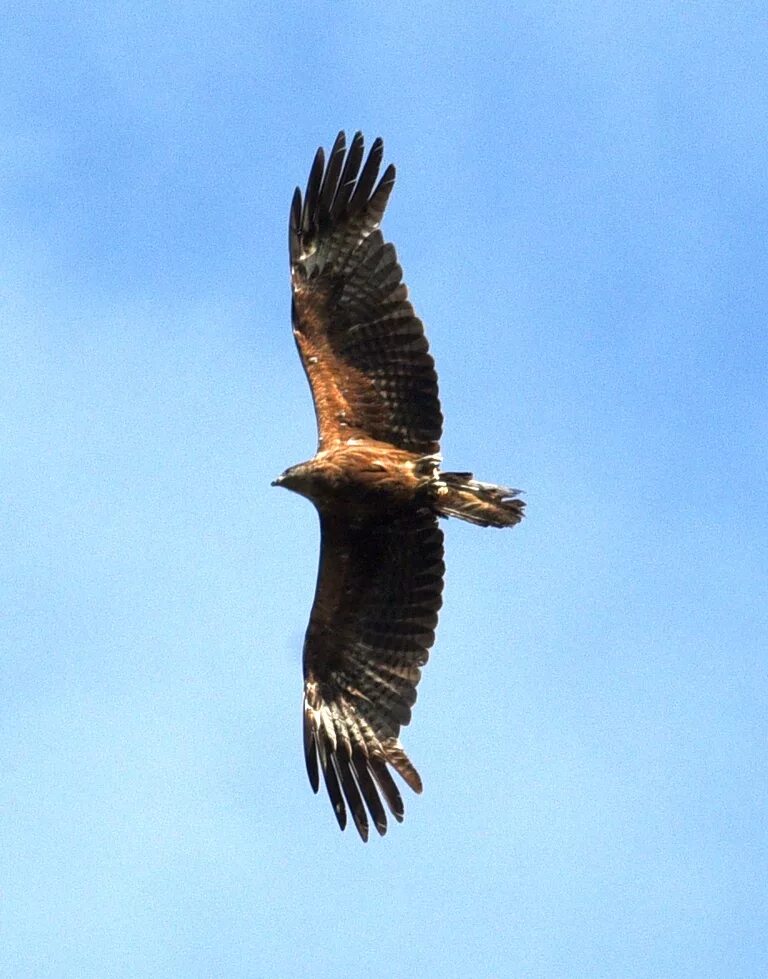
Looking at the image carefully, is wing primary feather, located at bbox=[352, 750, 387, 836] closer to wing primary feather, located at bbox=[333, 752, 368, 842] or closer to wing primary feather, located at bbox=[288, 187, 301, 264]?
wing primary feather, located at bbox=[333, 752, 368, 842]

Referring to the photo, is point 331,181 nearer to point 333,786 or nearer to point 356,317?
point 356,317

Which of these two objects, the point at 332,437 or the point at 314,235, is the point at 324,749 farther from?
the point at 314,235

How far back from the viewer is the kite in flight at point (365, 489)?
15047mm

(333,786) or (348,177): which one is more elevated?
(348,177)

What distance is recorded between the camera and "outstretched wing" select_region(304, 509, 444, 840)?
1526 centimetres

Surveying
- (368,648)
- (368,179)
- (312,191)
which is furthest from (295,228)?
(368,648)

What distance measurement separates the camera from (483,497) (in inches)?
590

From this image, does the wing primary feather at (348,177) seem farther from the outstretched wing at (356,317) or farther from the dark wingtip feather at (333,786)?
the dark wingtip feather at (333,786)

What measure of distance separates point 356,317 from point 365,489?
1.41m

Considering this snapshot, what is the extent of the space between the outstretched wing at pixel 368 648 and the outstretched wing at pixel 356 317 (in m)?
0.75

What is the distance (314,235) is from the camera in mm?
15703

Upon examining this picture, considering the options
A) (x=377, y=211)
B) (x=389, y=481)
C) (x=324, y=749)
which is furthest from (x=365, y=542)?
(x=377, y=211)

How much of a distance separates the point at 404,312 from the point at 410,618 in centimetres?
243

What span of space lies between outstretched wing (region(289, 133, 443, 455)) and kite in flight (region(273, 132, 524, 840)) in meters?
0.01
